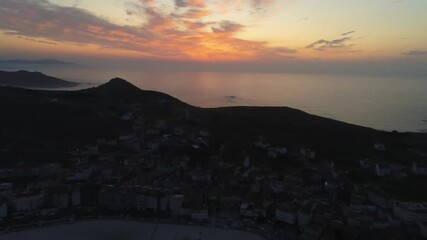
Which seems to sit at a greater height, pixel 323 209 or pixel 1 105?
pixel 1 105

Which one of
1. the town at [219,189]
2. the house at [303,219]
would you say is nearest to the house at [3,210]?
the town at [219,189]

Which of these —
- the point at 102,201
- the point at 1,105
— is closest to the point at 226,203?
the point at 102,201

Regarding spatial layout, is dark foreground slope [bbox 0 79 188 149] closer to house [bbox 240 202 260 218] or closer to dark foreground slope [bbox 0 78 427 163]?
dark foreground slope [bbox 0 78 427 163]

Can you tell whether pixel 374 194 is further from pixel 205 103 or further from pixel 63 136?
pixel 205 103

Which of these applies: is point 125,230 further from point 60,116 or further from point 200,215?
point 60,116

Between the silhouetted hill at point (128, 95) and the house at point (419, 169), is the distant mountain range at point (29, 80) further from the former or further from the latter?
the house at point (419, 169)

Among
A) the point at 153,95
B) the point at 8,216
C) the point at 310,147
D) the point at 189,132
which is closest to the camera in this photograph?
the point at 8,216

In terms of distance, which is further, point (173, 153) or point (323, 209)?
point (173, 153)
